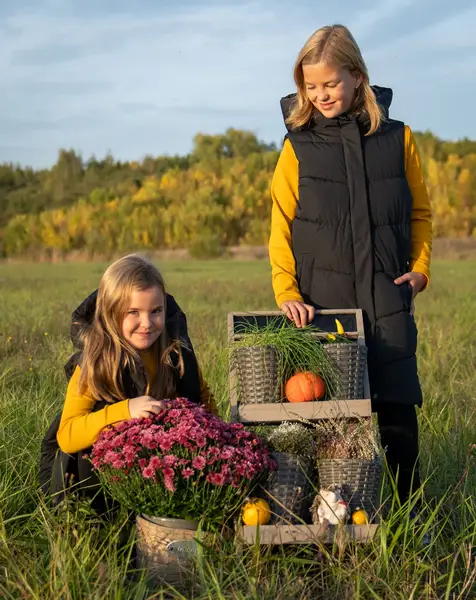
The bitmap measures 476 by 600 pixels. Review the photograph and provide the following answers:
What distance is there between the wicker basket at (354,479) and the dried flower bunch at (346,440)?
54 mm

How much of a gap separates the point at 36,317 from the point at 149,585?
6.83 metres

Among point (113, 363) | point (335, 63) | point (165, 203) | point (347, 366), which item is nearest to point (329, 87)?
point (335, 63)

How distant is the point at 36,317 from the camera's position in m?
9.78

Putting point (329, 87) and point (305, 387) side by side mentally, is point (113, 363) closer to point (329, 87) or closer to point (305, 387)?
point (305, 387)

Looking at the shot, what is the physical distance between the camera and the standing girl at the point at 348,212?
3807 millimetres

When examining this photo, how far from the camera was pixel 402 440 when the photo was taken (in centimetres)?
408

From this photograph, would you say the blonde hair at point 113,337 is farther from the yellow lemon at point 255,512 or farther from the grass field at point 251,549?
the yellow lemon at point 255,512

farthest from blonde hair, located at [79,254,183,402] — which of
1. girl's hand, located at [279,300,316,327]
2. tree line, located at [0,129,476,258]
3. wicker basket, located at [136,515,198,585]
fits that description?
tree line, located at [0,129,476,258]

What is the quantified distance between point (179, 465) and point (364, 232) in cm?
126

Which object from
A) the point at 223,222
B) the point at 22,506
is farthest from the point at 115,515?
the point at 223,222

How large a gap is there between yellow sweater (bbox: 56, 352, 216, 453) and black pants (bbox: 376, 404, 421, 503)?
4.03 ft

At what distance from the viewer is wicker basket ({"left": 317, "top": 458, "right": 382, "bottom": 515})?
11.4 feet

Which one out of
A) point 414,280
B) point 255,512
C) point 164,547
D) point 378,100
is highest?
point 378,100

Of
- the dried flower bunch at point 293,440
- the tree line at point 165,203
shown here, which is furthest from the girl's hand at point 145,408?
the tree line at point 165,203
